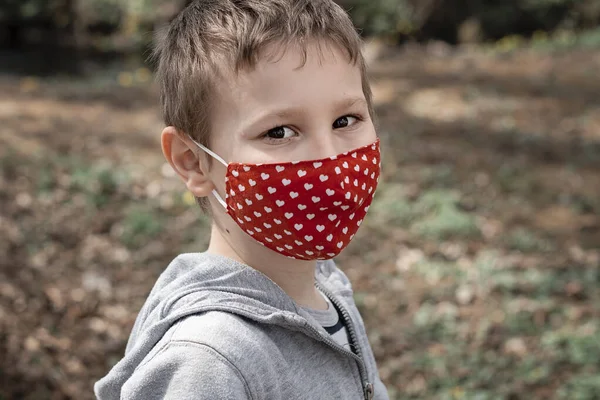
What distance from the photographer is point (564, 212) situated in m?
5.63

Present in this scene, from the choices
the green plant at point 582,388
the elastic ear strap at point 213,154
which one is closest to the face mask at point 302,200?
the elastic ear strap at point 213,154

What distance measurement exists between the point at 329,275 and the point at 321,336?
441mm

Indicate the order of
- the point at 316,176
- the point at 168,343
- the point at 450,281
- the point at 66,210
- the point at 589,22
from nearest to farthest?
the point at 168,343 < the point at 316,176 < the point at 450,281 < the point at 66,210 < the point at 589,22

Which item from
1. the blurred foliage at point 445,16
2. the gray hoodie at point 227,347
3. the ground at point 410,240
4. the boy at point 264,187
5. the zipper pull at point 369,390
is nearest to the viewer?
the gray hoodie at point 227,347

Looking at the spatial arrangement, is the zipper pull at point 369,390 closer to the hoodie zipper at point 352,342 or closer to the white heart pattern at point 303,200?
the hoodie zipper at point 352,342

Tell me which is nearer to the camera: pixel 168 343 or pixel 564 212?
pixel 168 343

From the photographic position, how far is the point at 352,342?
1.82m

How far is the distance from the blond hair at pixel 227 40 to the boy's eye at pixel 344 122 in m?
0.13

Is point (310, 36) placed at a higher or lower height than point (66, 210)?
higher

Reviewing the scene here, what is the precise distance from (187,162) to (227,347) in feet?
1.75

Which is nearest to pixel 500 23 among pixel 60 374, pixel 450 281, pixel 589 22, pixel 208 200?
pixel 589 22

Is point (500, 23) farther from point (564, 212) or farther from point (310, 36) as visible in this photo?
point (310, 36)

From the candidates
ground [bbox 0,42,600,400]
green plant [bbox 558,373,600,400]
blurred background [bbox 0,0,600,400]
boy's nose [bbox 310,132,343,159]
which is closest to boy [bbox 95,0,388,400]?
boy's nose [bbox 310,132,343,159]

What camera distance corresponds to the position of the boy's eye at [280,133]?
1575mm
